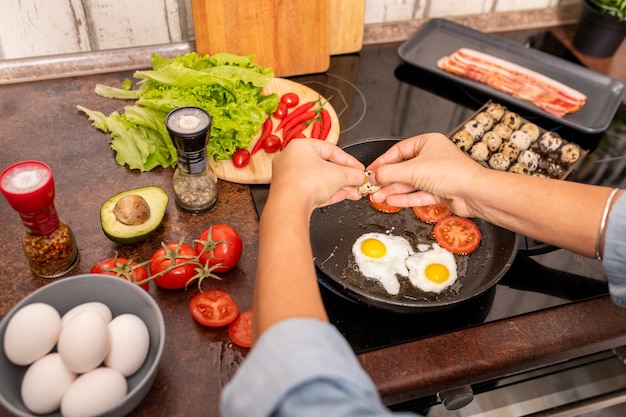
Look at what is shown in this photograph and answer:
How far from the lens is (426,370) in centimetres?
120

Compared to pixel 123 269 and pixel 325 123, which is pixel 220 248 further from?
pixel 325 123

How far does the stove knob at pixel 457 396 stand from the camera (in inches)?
49.0

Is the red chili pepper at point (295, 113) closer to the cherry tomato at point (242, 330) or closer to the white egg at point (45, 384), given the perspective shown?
the cherry tomato at point (242, 330)

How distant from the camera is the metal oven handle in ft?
4.49

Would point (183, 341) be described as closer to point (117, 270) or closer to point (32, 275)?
point (117, 270)

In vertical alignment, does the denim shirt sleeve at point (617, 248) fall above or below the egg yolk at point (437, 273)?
above

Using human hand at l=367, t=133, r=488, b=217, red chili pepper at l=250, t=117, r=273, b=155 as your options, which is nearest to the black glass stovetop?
red chili pepper at l=250, t=117, r=273, b=155

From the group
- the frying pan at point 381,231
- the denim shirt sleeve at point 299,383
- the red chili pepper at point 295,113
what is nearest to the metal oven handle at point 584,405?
the frying pan at point 381,231

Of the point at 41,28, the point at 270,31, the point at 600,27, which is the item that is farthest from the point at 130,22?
the point at 600,27

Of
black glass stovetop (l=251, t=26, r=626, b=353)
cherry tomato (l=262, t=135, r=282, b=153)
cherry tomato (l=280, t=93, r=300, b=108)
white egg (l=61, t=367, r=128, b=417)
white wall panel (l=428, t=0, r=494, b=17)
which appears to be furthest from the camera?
white wall panel (l=428, t=0, r=494, b=17)

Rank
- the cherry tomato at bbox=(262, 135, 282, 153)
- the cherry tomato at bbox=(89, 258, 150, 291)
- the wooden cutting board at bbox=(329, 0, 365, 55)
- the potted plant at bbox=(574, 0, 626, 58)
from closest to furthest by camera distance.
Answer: the cherry tomato at bbox=(89, 258, 150, 291) < the cherry tomato at bbox=(262, 135, 282, 153) < the wooden cutting board at bbox=(329, 0, 365, 55) < the potted plant at bbox=(574, 0, 626, 58)

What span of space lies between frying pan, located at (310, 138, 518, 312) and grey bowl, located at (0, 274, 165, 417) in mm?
388

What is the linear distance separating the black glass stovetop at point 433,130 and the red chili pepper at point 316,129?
0.29 ft

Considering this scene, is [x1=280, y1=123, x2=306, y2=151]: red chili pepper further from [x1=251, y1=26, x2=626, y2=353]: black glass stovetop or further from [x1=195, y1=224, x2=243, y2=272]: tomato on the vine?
[x1=195, y1=224, x2=243, y2=272]: tomato on the vine
